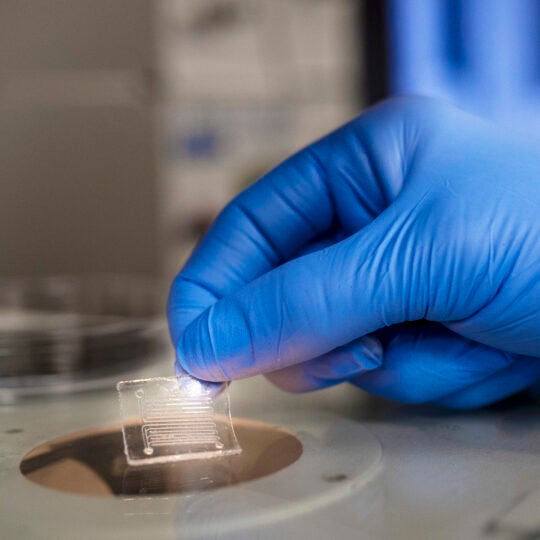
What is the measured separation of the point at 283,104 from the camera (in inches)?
83.5

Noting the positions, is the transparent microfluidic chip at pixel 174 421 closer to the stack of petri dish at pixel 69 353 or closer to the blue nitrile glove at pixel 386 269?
the blue nitrile glove at pixel 386 269

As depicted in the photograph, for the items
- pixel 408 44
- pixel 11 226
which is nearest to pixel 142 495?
pixel 408 44

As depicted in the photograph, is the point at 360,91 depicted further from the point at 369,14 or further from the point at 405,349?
the point at 405,349

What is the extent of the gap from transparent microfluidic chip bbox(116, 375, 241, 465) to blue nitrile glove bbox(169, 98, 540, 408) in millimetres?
26

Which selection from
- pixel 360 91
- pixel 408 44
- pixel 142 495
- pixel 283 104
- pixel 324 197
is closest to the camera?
pixel 142 495

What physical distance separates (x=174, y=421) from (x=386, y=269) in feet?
0.74

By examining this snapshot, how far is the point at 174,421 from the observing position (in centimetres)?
61

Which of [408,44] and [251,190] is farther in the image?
[408,44]

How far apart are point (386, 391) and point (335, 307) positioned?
164mm

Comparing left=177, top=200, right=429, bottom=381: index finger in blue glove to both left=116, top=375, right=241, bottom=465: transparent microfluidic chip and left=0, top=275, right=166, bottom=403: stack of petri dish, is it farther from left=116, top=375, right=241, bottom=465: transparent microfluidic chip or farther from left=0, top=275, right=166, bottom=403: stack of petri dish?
left=0, top=275, right=166, bottom=403: stack of petri dish

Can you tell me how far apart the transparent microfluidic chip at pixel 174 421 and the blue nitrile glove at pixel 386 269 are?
0.03 m

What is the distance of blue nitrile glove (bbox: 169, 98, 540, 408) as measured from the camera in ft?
1.93

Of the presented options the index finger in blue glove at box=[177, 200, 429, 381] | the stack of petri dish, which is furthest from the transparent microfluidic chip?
the stack of petri dish

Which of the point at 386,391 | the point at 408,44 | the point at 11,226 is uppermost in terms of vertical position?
the point at 408,44
